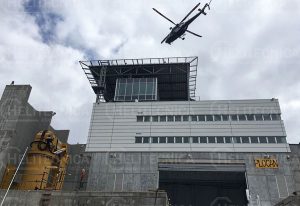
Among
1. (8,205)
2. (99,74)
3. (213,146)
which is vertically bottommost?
(8,205)

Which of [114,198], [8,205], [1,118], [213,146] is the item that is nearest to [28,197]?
[8,205]

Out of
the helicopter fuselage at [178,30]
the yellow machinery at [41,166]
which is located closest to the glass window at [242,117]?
the helicopter fuselage at [178,30]

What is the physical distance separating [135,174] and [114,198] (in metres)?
13.8

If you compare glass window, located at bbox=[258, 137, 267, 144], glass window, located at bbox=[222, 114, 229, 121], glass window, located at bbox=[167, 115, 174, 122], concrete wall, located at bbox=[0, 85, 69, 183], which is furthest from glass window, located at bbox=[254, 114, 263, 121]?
concrete wall, located at bbox=[0, 85, 69, 183]

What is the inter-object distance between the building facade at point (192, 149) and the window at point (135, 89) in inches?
6.7

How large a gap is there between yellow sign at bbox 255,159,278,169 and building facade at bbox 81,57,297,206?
90mm

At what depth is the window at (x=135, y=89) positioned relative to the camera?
42.7 metres

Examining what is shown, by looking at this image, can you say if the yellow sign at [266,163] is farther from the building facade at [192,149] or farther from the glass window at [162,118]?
the glass window at [162,118]

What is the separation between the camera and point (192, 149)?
113ft

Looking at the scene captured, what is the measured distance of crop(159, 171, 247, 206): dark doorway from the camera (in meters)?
39.2

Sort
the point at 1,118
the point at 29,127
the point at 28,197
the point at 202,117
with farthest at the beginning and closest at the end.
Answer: the point at 202,117, the point at 29,127, the point at 1,118, the point at 28,197

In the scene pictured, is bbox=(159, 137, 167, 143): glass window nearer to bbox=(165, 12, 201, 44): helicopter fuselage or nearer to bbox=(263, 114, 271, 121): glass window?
bbox=(263, 114, 271, 121): glass window

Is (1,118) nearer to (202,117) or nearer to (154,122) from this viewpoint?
(154,122)

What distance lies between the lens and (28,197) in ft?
70.1
